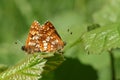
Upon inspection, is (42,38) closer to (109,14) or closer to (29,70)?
(29,70)

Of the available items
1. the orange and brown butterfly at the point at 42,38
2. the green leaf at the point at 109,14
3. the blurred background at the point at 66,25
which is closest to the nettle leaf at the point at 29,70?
the orange and brown butterfly at the point at 42,38

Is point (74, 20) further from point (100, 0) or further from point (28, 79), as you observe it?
point (28, 79)

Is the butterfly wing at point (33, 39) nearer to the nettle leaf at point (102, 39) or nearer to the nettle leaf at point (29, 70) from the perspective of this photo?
the nettle leaf at point (29, 70)

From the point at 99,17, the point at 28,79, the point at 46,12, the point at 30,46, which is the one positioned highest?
the point at 46,12

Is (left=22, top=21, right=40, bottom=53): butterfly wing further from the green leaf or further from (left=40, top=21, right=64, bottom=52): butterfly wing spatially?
the green leaf

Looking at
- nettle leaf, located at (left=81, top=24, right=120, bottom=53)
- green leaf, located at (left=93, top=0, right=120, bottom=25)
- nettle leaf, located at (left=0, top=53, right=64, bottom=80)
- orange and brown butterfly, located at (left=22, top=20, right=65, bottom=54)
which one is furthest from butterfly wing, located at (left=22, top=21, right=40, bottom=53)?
green leaf, located at (left=93, top=0, right=120, bottom=25)

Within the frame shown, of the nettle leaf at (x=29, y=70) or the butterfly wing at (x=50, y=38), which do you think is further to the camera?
the butterfly wing at (x=50, y=38)

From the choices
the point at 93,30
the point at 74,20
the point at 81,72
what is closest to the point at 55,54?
the point at 93,30
